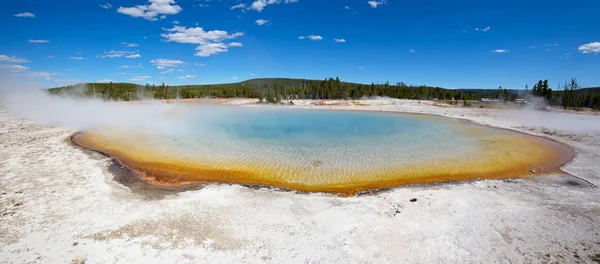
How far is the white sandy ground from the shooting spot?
488 centimetres

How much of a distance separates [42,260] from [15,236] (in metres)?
1.28

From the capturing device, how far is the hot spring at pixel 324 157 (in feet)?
29.6

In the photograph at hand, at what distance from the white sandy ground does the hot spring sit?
3.92ft

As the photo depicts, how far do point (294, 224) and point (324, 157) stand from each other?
6.02 metres

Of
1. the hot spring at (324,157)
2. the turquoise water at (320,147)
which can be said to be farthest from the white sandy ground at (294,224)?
the turquoise water at (320,147)

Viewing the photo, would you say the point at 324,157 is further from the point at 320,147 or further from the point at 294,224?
the point at 294,224

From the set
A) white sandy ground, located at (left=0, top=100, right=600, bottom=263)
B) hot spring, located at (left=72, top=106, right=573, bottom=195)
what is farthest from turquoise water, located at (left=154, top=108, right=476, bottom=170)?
white sandy ground, located at (left=0, top=100, right=600, bottom=263)

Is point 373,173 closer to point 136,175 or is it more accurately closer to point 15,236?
point 136,175

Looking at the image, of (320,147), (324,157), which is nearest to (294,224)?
(324,157)

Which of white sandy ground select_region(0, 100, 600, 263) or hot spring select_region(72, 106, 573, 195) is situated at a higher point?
hot spring select_region(72, 106, 573, 195)

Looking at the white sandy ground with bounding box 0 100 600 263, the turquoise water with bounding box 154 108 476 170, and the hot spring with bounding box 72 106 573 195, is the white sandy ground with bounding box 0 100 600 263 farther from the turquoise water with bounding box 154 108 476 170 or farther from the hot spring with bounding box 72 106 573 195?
the turquoise water with bounding box 154 108 476 170

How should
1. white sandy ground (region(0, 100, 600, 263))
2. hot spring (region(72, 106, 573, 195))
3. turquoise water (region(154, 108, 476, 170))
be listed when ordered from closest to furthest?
white sandy ground (region(0, 100, 600, 263)) → hot spring (region(72, 106, 573, 195)) → turquoise water (region(154, 108, 476, 170))

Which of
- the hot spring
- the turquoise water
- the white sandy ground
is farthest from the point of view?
the turquoise water

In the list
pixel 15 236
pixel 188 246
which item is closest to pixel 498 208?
pixel 188 246
